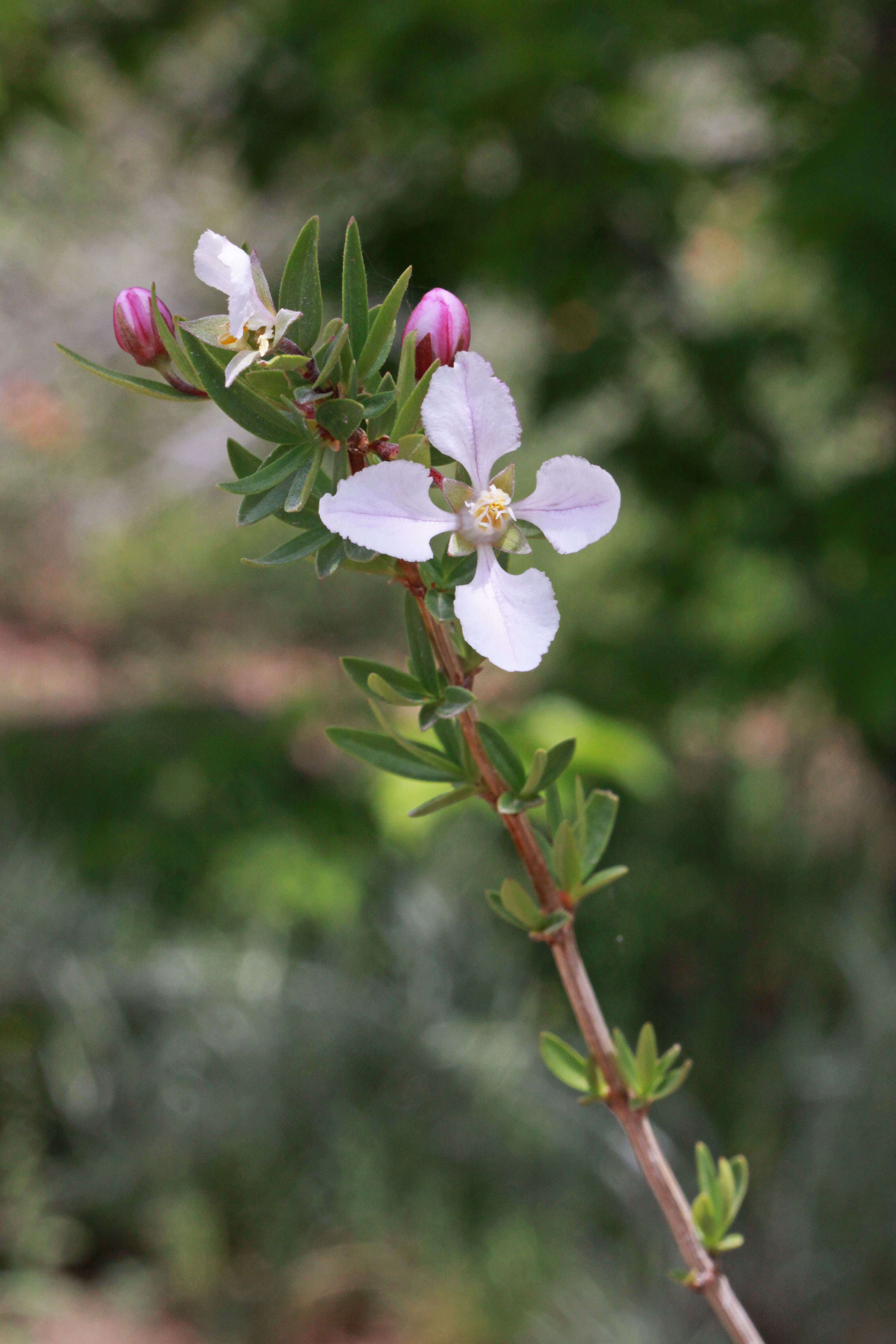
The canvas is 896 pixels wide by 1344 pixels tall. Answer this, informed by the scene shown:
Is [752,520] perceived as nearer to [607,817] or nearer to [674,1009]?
[674,1009]

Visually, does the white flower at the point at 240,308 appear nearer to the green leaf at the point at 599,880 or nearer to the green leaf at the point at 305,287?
the green leaf at the point at 305,287

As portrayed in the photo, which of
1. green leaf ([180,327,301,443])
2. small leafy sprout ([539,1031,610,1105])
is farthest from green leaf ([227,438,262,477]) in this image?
small leafy sprout ([539,1031,610,1105])

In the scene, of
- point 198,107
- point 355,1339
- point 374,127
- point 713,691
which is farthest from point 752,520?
point 355,1339

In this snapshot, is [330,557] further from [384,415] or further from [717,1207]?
[717,1207]

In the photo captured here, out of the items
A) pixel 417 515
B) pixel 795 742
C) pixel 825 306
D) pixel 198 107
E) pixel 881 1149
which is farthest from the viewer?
pixel 795 742

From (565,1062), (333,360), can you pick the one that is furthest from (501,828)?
(333,360)

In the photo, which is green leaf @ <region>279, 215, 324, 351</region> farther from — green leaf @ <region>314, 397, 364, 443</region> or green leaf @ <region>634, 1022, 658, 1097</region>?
green leaf @ <region>634, 1022, 658, 1097</region>
